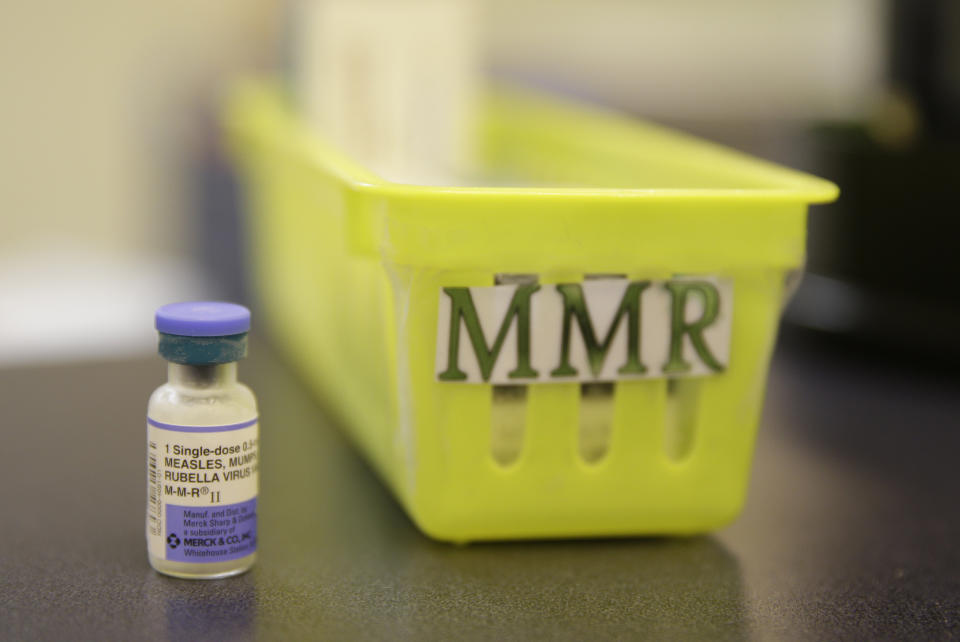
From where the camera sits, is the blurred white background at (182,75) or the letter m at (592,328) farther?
the blurred white background at (182,75)

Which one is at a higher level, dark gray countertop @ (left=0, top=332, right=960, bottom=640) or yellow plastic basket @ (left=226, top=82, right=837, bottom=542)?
yellow plastic basket @ (left=226, top=82, right=837, bottom=542)

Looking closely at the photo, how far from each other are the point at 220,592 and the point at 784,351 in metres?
0.72

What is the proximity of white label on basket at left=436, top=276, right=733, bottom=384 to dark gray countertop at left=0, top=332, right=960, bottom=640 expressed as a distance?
0.11m

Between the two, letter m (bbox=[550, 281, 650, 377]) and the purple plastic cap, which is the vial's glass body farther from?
letter m (bbox=[550, 281, 650, 377])

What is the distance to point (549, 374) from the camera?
62cm

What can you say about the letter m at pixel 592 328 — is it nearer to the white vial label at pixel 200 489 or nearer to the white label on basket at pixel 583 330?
the white label on basket at pixel 583 330

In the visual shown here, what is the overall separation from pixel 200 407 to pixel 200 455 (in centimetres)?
3

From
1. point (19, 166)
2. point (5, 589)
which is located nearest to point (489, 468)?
point (5, 589)

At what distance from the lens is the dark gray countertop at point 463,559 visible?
1.80 ft

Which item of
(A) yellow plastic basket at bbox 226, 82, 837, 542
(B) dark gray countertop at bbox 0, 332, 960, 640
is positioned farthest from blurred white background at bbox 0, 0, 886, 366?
(A) yellow plastic basket at bbox 226, 82, 837, 542

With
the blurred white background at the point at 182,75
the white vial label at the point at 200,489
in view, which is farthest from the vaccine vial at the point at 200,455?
the blurred white background at the point at 182,75

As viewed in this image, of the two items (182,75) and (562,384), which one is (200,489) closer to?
(562,384)

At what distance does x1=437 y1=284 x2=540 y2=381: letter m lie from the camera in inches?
23.4

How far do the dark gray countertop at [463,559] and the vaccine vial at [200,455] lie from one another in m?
0.02
